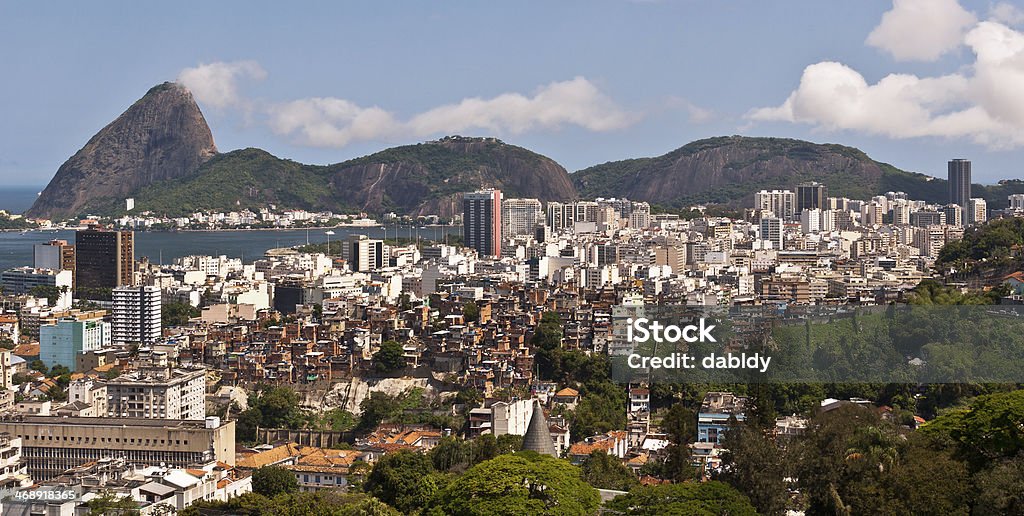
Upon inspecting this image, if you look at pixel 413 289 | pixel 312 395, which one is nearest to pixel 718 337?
pixel 312 395

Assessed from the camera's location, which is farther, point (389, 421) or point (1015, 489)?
point (389, 421)

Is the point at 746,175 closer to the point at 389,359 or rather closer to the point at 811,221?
the point at 811,221

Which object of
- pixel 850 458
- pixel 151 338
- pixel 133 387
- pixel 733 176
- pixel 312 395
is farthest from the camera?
pixel 733 176

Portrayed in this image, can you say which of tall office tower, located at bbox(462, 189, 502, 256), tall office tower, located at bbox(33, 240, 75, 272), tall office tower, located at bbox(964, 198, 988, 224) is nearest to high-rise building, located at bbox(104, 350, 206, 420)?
tall office tower, located at bbox(33, 240, 75, 272)

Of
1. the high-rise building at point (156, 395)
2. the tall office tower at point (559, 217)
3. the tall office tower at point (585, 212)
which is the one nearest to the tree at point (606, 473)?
the high-rise building at point (156, 395)

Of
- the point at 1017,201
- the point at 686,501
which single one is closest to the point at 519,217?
the point at 1017,201

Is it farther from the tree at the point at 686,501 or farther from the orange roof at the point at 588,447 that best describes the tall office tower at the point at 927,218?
the tree at the point at 686,501

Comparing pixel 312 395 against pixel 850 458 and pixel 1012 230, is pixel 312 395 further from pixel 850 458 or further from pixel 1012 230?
pixel 1012 230
